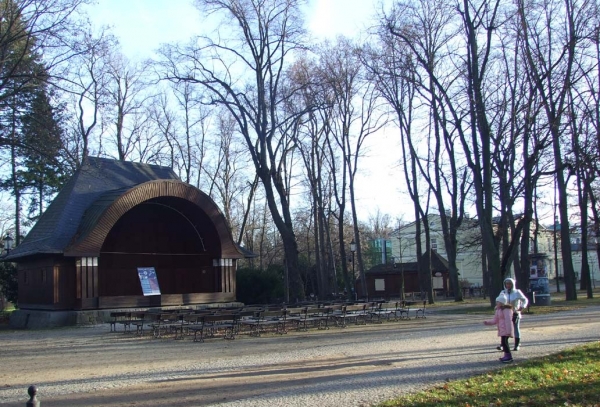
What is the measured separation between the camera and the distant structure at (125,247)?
Answer: 2661 centimetres

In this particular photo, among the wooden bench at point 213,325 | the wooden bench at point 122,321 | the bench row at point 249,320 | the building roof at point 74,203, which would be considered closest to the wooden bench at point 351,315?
the bench row at point 249,320

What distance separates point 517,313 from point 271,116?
21392 mm

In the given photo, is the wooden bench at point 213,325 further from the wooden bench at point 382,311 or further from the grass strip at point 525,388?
the grass strip at point 525,388

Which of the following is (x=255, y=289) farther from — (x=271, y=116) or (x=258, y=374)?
(x=258, y=374)

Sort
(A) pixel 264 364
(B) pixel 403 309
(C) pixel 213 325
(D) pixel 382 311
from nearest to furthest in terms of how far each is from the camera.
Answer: (A) pixel 264 364
(C) pixel 213 325
(D) pixel 382 311
(B) pixel 403 309

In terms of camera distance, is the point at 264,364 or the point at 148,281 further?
the point at 148,281

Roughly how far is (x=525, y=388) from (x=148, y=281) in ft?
78.3

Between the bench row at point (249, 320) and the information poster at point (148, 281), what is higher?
the information poster at point (148, 281)

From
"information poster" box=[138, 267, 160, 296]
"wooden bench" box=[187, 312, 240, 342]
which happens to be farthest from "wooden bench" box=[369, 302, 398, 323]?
"information poster" box=[138, 267, 160, 296]

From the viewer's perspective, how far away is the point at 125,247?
30719mm

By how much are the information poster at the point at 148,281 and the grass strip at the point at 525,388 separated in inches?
862

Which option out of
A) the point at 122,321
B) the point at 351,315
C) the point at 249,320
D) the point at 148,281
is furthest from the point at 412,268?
the point at 122,321

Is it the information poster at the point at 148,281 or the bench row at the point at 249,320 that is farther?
the information poster at the point at 148,281

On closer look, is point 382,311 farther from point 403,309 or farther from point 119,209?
point 119,209
